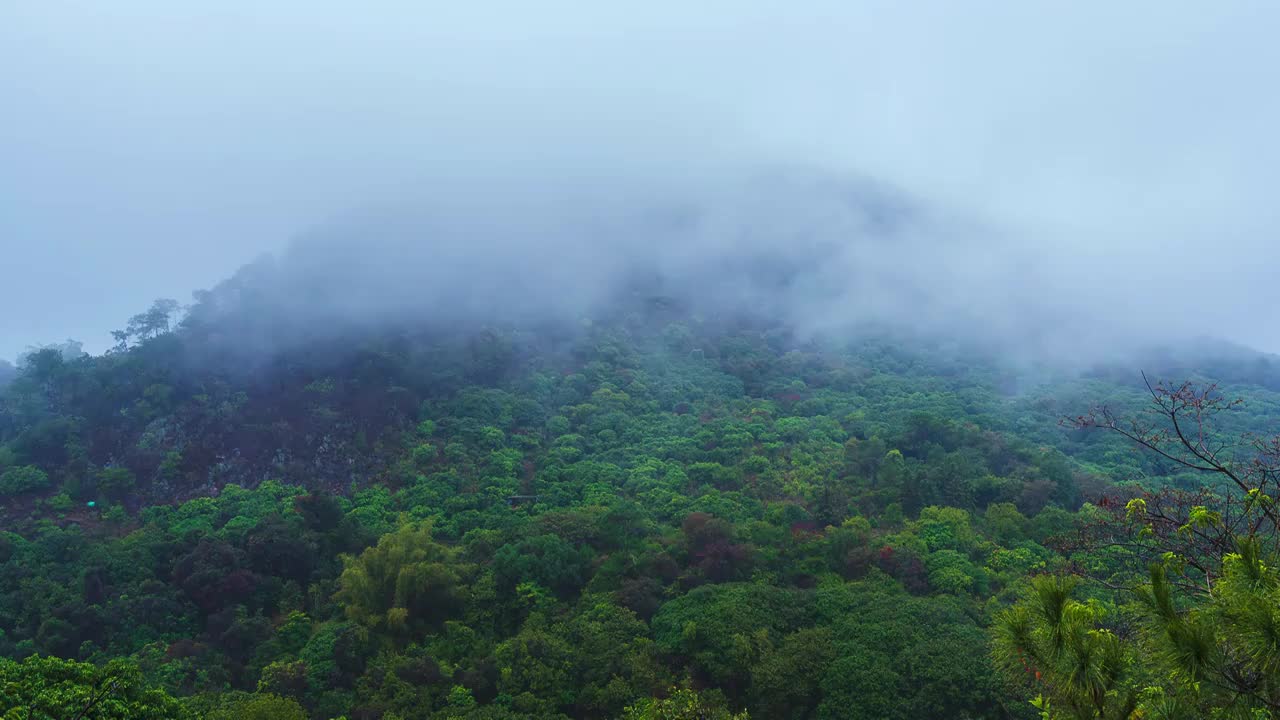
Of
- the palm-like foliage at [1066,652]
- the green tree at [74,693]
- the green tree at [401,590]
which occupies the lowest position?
the green tree at [401,590]

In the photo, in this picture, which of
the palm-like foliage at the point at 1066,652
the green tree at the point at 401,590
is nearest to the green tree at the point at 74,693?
the green tree at the point at 401,590

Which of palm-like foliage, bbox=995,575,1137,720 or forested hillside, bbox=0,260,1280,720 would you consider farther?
forested hillside, bbox=0,260,1280,720

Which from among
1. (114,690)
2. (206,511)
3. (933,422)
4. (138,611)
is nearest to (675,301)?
(933,422)

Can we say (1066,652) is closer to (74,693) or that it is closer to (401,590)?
(74,693)

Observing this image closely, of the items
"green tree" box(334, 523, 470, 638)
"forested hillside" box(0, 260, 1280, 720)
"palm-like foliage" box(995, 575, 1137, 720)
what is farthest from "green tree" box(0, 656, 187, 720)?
"palm-like foliage" box(995, 575, 1137, 720)

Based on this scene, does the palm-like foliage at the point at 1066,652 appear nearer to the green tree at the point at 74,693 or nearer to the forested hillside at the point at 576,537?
the forested hillside at the point at 576,537

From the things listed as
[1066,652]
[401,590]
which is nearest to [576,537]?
[401,590]

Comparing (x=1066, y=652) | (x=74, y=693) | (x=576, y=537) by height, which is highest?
(x=1066, y=652)

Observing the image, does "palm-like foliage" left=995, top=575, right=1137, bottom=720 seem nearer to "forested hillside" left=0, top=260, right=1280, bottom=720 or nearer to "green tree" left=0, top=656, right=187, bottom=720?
"forested hillside" left=0, top=260, right=1280, bottom=720

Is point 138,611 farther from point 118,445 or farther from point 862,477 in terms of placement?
point 862,477
